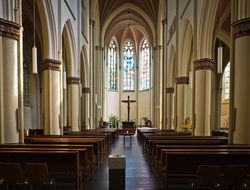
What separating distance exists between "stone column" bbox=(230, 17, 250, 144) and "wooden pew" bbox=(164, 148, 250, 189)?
1877 millimetres

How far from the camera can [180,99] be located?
17688mm

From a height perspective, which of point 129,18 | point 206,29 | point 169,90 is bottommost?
point 169,90

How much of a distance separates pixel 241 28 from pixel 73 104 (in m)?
12.0

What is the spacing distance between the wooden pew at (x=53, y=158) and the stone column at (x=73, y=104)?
10.8 metres

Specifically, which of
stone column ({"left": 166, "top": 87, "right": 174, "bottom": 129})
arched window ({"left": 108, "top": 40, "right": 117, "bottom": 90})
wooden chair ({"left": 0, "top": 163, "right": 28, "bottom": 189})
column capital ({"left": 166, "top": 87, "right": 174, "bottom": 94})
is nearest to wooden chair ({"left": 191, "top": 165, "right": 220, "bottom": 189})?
wooden chair ({"left": 0, "top": 163, "right": 28, "bottom": 189})

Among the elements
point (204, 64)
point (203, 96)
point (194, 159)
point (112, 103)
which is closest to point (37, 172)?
point (194, 159)

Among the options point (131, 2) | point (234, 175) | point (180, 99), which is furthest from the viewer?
point (131, 2)

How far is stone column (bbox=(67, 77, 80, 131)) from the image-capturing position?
17359 mm

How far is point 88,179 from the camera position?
23.6 feet

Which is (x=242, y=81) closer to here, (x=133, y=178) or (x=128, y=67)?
(x=133, y=178)

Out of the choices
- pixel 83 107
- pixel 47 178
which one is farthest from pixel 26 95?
pixel 47 178

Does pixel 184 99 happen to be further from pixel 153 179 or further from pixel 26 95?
pixel 26 95

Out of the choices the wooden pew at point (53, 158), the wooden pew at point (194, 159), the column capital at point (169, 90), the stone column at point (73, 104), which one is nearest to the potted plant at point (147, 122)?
the column capital at point (169, 90)

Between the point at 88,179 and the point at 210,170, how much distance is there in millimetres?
3486
